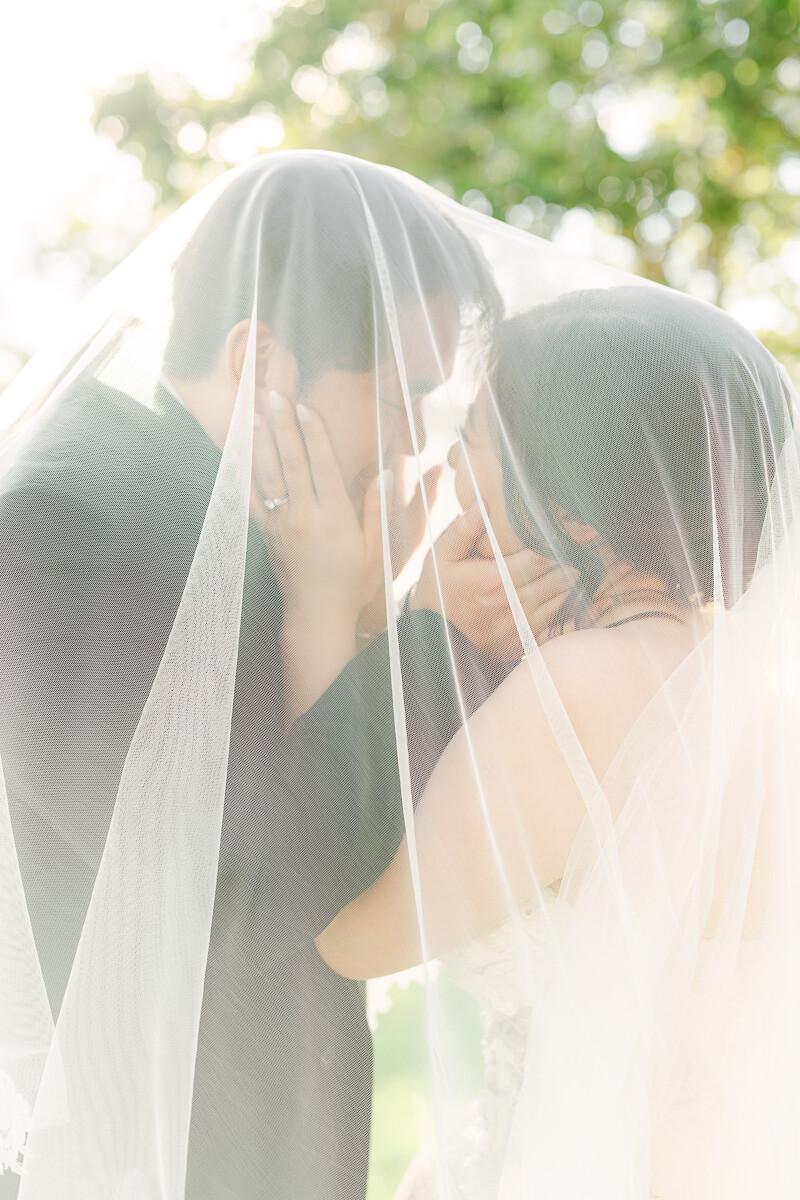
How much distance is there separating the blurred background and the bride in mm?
4516

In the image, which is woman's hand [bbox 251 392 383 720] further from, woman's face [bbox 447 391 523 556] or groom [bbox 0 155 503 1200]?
woman's face [bbox 447 391 523 556]

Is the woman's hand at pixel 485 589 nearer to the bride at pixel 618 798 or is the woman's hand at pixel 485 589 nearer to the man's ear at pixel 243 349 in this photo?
the bride at pixel 618 798

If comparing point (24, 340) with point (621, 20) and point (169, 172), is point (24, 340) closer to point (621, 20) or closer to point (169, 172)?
point (169, 172)


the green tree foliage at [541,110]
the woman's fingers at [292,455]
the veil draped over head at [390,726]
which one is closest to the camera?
the veil draped over head at [390,726]

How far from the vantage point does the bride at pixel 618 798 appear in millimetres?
1271

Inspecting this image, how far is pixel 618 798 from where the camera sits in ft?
4.33

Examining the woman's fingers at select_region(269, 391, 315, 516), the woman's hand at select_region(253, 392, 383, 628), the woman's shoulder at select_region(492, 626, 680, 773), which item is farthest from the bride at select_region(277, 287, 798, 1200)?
the woman's fingers at select_region(269, 391, 315, 516)

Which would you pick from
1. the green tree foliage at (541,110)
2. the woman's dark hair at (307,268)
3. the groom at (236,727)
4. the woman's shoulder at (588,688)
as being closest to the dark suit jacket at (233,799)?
the groom at (236,727)

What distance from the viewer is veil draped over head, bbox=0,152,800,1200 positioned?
1220 mm

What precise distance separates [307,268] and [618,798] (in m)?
0.87

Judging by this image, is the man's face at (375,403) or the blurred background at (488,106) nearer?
the man's face at (375,403)

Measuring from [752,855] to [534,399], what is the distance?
0.73m

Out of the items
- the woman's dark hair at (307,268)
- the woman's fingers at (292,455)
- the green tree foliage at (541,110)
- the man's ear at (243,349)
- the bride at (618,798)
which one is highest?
the green tree foliage at (541,110)

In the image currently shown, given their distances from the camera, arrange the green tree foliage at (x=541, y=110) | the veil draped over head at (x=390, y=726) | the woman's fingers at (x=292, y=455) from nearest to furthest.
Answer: the veil draped over head at (x=390, y=726)
the woman's fingers at (x=292, y=455)
the green tree foliage at (x=541, y=110)
